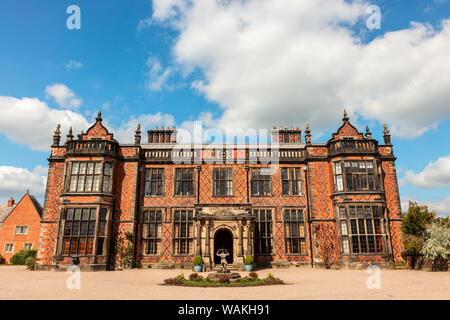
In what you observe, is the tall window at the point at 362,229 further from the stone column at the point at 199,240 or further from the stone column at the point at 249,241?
the stone column at the point at 199,240

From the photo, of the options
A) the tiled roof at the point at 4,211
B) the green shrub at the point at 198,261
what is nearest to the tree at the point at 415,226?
the green shrub at the point at 198,261

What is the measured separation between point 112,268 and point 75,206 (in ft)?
19.4

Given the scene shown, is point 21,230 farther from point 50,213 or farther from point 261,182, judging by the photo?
point 261,182

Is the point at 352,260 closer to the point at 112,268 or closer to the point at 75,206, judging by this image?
the point at 112,268

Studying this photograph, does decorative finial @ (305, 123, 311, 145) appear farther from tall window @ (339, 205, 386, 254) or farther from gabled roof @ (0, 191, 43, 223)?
gabled roof @ (0, 191, 43, 223)

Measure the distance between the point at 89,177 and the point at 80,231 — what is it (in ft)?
14.6

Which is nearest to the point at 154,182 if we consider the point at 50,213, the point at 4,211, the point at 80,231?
the point at 80,231

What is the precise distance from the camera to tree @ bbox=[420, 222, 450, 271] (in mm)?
20234

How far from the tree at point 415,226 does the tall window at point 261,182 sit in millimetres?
11260

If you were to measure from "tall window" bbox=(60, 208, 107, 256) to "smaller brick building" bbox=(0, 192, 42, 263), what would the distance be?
22767 millimetres

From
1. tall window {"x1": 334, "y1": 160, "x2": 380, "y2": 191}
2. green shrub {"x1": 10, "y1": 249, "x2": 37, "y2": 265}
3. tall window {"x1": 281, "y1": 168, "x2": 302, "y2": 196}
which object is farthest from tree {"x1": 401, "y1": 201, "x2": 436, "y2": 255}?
green shrub {"x1": 10, "y1": 249, "x2": 37, "y2": 265}

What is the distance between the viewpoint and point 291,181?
87.9 feet

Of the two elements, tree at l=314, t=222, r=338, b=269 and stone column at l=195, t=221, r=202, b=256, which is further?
tree at l=314, t=222, r=338, b=269
